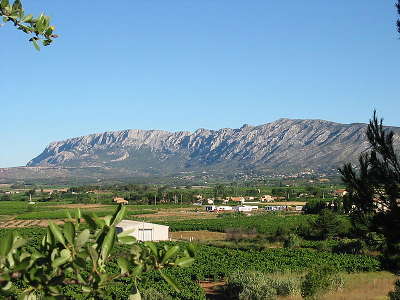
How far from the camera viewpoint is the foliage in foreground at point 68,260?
1746 millimetres

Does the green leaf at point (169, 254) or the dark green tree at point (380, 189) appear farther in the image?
the dark green tree at point (380, 189)

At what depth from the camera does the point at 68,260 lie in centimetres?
177

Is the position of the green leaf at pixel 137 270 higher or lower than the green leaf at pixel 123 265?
lower

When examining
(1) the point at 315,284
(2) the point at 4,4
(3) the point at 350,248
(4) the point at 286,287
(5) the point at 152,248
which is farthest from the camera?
(3) the point at 350,248

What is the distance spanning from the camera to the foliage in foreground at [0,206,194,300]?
5.73 ft

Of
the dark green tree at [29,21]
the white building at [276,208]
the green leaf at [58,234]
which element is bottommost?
the white building at [276,208]

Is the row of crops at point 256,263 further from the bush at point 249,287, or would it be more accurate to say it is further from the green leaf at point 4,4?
the green leaf at point 4,4

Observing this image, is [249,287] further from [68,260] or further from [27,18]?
[68,260]

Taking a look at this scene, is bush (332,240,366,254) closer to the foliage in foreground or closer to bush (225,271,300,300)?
bush (225,271,300,300)

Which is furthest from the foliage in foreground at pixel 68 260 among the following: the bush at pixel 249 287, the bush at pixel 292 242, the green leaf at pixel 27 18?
the bush at pixel 292 242

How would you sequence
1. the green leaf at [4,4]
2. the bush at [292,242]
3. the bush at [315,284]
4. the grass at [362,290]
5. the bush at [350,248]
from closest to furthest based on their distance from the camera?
the green leaf at [4,4] < the bush at [315,284] < the grass at [362,290] < the bush at [350,248] < the bush at [292,242]

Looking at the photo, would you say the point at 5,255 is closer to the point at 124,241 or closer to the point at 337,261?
the point at 124,241

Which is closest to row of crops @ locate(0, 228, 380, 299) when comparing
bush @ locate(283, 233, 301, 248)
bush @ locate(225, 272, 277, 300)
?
bush @ locate(225, 272, 277, 300)

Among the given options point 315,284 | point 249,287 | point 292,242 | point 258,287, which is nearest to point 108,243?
point 315,284
